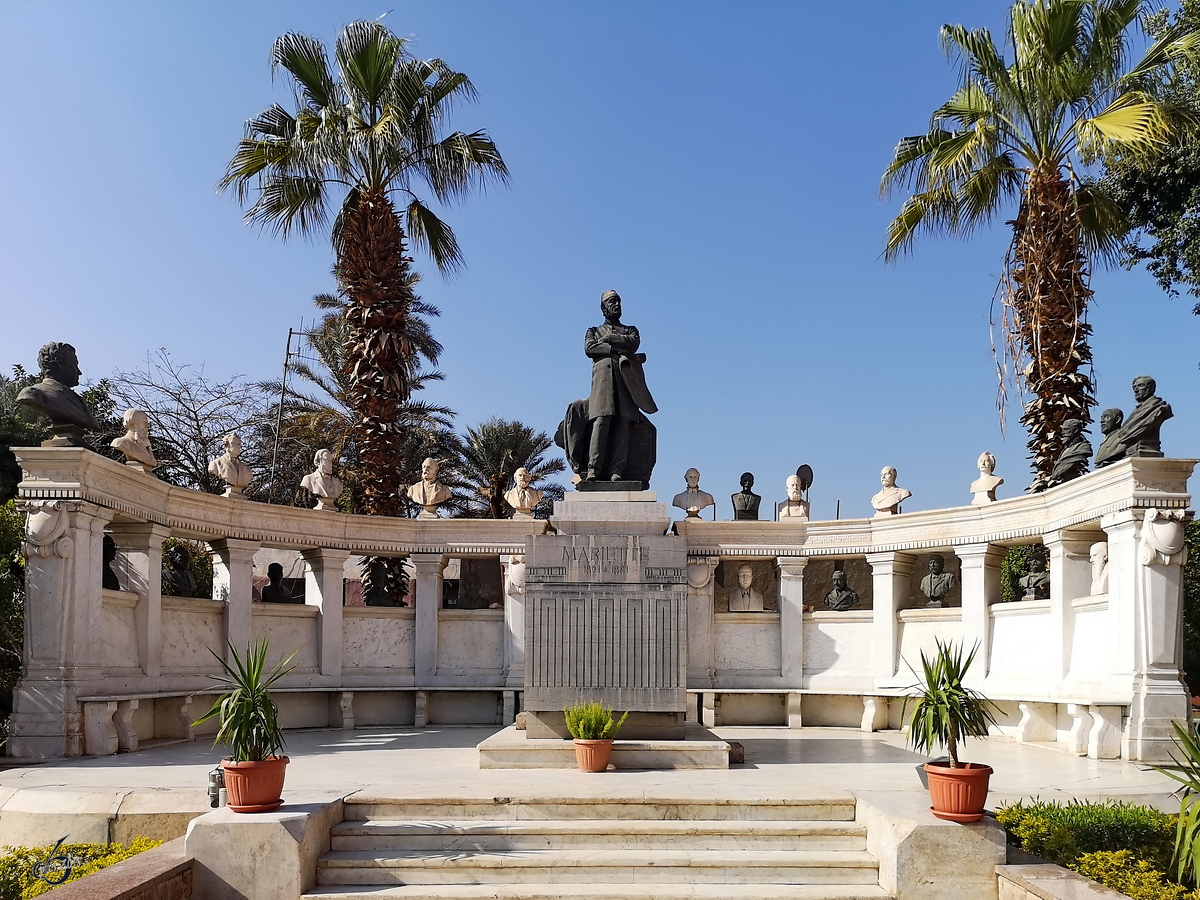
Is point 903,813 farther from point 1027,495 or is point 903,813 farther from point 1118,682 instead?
point 1027,495

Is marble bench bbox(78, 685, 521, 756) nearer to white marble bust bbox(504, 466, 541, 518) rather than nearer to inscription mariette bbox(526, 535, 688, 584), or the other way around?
white marble bust bbox(504, 466, 541, 518)

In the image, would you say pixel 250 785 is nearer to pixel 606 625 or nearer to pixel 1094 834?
pixel 606 625

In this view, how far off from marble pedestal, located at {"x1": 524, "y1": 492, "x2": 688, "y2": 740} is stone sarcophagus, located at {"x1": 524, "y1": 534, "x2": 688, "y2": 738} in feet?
0.04

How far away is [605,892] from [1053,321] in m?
12.3

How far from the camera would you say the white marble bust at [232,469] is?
615 inches

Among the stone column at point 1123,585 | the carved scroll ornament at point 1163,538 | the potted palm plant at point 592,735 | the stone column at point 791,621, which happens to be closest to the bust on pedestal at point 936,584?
the stone column at point 791,621

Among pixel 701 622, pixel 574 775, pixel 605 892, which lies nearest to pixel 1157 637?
pixel 574 775

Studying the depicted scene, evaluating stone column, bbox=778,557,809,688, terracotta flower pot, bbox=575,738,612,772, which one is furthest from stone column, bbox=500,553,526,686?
terracotta flower pot, bbox=575,738,612,772

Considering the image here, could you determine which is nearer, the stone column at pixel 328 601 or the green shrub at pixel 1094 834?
the green shrub at pixel 1094 834

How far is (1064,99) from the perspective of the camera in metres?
15.9

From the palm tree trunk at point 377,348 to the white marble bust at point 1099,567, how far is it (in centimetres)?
1119

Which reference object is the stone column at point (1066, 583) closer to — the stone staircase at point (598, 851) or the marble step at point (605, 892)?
the stone staircase at point (598, 851)

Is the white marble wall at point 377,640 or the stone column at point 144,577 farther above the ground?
the stone column at point 144,577

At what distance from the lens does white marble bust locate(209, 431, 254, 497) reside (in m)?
15.6
